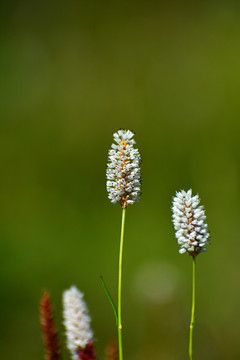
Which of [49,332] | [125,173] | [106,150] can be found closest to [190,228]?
[125,173]

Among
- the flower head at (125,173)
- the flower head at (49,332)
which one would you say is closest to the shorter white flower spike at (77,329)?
the flower head at (49,332)

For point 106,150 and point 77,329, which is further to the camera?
point 106,150

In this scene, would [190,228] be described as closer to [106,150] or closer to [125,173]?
[125,173]

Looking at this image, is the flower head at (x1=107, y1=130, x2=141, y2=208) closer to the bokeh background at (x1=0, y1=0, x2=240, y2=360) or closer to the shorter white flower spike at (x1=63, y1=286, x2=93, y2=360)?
the shorter white flower spike at (x1=63, y1=286, x2=93, y2=360)

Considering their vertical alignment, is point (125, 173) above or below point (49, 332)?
above

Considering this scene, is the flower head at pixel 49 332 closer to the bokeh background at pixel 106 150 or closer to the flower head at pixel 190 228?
the flower head at pixel 190 228

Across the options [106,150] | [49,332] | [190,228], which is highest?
[106,150]

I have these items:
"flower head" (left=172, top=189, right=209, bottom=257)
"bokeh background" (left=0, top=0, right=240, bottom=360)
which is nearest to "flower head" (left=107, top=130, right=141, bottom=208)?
"flower head" (left=172, top=189, right=209, bottom=257)
